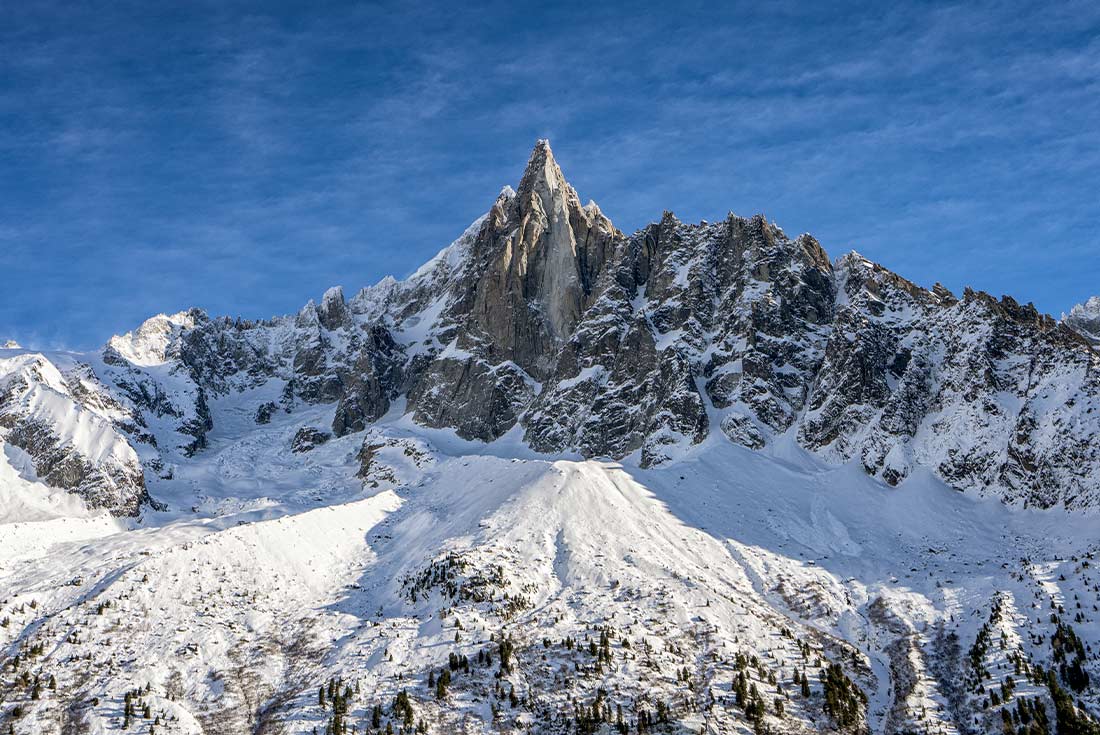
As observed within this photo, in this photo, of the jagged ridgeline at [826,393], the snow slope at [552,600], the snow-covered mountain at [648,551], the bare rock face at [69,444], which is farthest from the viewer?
the bare rock face at [69,444]

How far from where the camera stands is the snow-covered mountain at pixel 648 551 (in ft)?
289

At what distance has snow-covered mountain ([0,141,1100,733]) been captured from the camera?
88.2m

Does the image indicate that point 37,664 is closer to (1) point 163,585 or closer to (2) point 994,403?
(1) point 163,585

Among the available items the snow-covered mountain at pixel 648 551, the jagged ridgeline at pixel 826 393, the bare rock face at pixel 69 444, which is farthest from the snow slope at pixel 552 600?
the bare rock face at pixel 69 444

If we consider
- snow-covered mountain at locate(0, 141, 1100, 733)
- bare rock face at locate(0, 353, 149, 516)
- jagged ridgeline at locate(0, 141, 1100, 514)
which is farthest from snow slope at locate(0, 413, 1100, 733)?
bare rock face at locate(0, 353, 149, 516)

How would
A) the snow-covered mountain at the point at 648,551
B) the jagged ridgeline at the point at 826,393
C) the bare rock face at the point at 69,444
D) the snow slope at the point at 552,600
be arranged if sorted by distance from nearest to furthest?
the snow slope at the point at 552,600, the snow-covered mountain at the point at 648,551, the jagged ridgeline at the point at 826,393, the bare rock face at the point at 69,444

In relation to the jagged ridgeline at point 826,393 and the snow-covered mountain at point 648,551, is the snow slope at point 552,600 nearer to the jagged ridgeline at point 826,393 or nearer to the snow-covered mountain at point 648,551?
the snow-covered mountain at point 648,551

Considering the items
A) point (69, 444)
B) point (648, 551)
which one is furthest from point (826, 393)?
point (69, 444)

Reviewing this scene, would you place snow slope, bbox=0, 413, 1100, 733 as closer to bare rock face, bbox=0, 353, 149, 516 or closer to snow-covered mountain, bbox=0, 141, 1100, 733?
snow-covered mountain, bbox=0, 141, 1100, 733

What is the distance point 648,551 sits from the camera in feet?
396

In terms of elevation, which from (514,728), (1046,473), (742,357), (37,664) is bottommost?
(514,728)

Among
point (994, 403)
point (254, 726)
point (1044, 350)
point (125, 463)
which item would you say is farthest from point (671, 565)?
point (125, 463)

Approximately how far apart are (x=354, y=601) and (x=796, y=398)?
94.3 metres

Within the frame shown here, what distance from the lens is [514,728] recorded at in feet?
275
